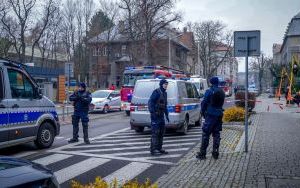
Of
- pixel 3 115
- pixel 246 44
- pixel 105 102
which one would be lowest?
pixel 105 102

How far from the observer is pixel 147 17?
4984cm

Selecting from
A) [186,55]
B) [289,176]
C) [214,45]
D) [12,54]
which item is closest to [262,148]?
[289,176]

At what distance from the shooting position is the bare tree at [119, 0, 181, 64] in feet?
164

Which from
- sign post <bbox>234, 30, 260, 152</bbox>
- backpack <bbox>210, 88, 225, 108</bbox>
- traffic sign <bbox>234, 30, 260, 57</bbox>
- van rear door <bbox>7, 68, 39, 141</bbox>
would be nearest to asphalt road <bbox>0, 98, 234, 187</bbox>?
van rear door <bbox>7, 68, 39, 141</bbox>

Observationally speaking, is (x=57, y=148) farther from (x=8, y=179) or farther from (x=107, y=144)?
(x=8, y=179)

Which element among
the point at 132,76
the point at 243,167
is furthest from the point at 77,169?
the point at 132,76

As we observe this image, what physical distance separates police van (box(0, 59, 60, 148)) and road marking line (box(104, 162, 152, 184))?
10.1 feet

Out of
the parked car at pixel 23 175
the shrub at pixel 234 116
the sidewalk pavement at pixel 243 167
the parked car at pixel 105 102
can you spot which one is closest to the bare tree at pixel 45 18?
the parked car at pixel 105 102

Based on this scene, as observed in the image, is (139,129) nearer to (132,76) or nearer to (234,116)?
(234,116)

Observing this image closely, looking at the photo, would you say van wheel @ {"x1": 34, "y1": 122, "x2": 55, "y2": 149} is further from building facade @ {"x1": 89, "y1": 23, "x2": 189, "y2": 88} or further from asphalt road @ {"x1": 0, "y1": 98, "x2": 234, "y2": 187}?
building facade @ {"x1": 89, "y1": 23, "x2": 189, "y2": 88}

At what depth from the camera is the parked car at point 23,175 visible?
4.59m

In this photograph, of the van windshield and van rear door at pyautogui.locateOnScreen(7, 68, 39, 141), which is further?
the van windshield

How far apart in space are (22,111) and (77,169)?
9.02 ft

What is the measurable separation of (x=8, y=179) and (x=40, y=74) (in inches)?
1605
